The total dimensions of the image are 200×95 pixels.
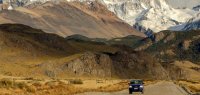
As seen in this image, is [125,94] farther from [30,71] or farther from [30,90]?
[30,71]

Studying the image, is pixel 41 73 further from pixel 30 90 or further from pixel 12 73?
pixel 30 90

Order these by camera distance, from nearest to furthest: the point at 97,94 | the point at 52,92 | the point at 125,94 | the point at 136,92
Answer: the point at 52,92
the point at 97,94
the point at 125,94
the point at 136,92

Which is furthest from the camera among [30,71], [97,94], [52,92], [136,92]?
[30,71]

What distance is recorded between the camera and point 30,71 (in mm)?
192750

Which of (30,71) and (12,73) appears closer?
(12,73)

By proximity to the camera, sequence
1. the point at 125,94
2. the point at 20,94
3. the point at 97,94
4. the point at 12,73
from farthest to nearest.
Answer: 1. the point at 12,73
2. the point at 125,94
3. the point at 97,94
4. the point at 20,94

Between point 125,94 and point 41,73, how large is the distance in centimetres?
12773

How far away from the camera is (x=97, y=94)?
65.7 meters

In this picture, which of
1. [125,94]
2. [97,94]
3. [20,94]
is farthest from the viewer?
[125,94]

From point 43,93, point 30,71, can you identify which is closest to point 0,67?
point 30,71

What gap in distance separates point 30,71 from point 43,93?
134 metres

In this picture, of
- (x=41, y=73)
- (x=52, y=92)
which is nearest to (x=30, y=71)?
(x=41, y=73)

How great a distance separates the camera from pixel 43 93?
60.1m

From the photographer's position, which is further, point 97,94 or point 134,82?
point 134,82
